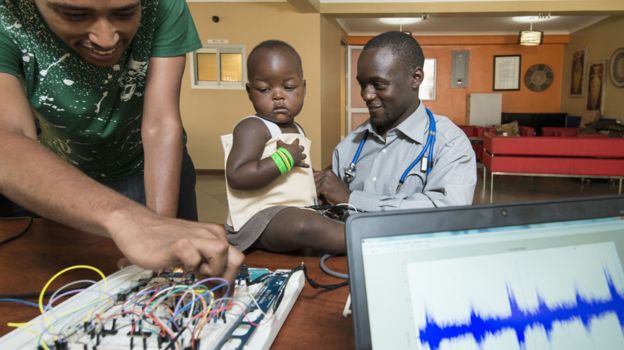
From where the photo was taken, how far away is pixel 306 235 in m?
0.95

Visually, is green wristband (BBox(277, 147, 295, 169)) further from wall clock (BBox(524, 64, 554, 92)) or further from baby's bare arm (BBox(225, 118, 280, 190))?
wall clock (BBox(524, 64, 554, 92))

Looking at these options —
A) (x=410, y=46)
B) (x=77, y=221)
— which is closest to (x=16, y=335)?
(x=77, y=221)

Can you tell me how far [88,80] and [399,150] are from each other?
0.92 m

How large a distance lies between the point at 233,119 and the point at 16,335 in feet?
22.0

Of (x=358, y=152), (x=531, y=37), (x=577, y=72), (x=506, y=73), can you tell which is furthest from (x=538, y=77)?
(x=358, y=152)

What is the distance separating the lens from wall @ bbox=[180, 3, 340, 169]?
681cm

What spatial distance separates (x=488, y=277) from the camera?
47 cm

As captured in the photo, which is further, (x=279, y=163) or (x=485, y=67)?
(x=485, y=67)

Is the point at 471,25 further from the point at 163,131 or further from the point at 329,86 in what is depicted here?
the point at 163,131

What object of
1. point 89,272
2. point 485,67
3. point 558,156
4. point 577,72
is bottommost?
point 558,156

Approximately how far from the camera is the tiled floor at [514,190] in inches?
199

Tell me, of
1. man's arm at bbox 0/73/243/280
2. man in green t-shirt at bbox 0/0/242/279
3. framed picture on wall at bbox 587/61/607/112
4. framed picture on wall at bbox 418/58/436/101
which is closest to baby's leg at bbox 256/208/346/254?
man in green t-shirt at bbox 0/0/242/279

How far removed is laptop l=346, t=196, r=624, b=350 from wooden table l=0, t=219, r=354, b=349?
0.18 m

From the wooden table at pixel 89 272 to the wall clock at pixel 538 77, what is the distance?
10.8 metres
